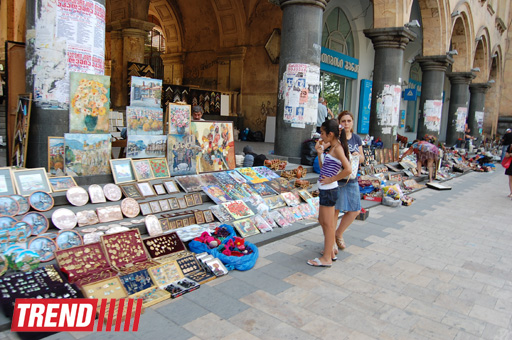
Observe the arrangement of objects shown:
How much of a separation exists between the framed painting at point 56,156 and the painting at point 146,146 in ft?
3.48

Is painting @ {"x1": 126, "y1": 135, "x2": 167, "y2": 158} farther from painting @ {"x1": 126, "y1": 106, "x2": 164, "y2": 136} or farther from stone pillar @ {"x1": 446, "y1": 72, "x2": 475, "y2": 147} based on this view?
stone pillar @ {"x1": 446, "y1": 72, "x2": 475, "y2": 147}

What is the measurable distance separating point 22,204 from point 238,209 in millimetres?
2965

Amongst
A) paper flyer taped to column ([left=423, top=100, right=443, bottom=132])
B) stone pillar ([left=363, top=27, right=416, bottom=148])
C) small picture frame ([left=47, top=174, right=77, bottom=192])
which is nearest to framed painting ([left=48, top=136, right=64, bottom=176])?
small picture frame ([left=47, top=174, right=77, bottom=192])

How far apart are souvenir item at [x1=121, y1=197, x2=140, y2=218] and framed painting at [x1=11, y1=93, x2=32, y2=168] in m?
1.60

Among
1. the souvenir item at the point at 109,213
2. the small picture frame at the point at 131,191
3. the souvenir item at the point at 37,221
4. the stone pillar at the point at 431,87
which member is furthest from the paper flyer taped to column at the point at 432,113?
the souvenir item at the point at 37,221

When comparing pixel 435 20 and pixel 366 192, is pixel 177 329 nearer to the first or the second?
pixel 366 192

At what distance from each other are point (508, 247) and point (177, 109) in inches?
236

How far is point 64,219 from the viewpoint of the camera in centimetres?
451

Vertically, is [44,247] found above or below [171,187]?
below

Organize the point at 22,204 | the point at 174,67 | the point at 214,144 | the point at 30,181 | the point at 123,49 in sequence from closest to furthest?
the point at 22,204, the point at 30,181, the point at 214,144, the point at 123,49, the point at 174,67

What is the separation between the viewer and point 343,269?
461cm

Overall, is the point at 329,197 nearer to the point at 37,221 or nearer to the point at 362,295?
the point at 362,295

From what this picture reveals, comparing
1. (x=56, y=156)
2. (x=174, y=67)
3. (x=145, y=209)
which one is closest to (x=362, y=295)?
(x=145, y=209)

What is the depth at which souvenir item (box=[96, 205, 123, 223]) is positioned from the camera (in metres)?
→ 4.85
